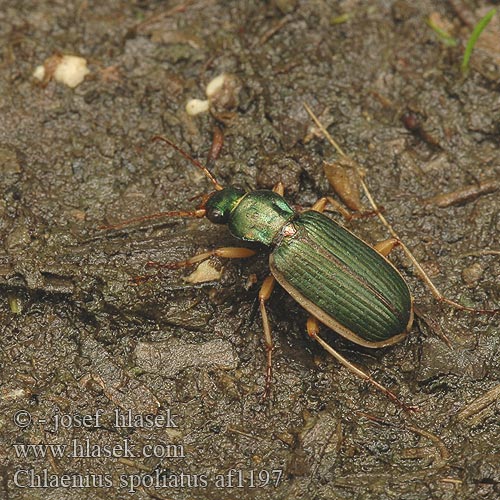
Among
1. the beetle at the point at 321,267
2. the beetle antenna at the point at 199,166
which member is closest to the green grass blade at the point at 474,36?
the beetle at the point at 321,267

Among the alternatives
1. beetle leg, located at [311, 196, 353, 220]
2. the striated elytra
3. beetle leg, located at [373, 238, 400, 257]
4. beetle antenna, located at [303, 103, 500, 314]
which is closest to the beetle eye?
the striated elytra

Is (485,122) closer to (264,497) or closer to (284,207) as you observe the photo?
(284,207)

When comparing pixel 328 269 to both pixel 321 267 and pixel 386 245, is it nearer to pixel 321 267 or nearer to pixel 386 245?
pixel 321 267

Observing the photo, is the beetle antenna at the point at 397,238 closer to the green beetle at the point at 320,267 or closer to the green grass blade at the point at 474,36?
the green beetle at the point at 320,267

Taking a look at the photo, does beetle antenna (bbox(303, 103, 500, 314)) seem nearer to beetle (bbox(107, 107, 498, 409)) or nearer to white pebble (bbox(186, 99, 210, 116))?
beetle (bbox(107, 107, 498, 409))

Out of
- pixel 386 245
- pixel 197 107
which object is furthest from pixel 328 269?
pixel 197 107

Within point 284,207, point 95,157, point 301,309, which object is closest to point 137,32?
point 95,157

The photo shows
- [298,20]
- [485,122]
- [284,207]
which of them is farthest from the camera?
[298,20]
